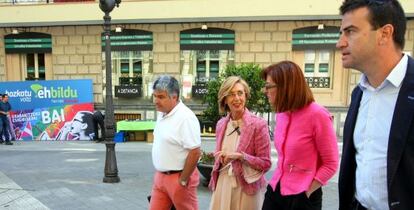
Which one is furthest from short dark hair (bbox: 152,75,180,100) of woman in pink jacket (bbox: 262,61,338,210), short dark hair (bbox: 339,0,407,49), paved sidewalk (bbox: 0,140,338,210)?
paved sidewalk (bbox: 0,140,338,210)

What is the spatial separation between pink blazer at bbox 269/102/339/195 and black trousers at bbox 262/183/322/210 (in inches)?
1.7

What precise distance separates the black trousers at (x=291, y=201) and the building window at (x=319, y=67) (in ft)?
41.7

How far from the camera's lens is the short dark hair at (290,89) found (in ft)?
8.64

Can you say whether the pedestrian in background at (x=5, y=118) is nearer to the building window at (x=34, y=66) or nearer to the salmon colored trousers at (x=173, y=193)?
the building window at (x=34, y=66)

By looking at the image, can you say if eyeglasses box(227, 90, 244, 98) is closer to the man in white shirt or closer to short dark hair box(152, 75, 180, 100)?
the man in white shirt

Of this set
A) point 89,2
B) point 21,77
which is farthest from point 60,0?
point 21,77

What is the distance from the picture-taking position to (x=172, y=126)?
3496 millimetres

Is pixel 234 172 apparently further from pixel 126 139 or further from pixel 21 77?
pixel 21 77

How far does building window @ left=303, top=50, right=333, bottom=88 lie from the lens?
1490 centimetres

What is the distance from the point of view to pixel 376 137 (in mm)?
1754

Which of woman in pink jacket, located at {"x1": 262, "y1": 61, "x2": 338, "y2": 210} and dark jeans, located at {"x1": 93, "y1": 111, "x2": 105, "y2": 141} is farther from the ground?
woman in pink jacket, located at {"x1": 262, "y1": 61, "x2": 338, "y2": 210}

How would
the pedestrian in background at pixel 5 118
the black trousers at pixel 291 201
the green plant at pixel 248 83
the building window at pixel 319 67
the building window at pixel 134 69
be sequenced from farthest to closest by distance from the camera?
the building window at pixel 134 69
the building window at pixel 319 67
the pedestrian in background at pixel 5 118
the green plant at pixel 248 83
the black trousers at pixel 291 201

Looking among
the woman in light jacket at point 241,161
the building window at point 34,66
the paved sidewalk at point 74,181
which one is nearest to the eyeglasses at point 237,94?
the woman in light jacket at point 241,161

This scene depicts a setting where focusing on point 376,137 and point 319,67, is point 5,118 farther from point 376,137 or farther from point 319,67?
point 376,137
